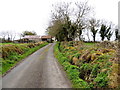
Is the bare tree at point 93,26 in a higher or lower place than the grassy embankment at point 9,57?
higher

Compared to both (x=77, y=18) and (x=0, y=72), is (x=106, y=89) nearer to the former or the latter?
(x=0, y=72)

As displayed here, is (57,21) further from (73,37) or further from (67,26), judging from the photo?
(73,37)

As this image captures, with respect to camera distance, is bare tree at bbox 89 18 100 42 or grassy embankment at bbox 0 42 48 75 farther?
bare tree at bbox 89 18 100 42

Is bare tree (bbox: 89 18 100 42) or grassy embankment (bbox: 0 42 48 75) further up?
bare tree (bbox: 89 18 100 42)

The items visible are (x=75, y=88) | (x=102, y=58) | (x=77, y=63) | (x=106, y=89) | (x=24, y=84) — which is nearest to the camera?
(x=106, y=89)

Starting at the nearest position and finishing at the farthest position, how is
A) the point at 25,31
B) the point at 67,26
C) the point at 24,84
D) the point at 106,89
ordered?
the point at 106,89
the point at 24,84
the point at 67,26
the point at 25,31

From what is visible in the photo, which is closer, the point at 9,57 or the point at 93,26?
the point at 9,57

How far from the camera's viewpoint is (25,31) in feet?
348

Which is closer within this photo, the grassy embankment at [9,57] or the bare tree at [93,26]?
the grassy embankment at [9,57]

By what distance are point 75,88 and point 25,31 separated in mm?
101164

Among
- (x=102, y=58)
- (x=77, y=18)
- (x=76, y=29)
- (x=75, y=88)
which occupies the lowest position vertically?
(x=75, y=88)

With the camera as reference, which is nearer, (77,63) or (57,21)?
(77,63)

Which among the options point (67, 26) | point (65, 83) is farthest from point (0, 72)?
point (67, 26)

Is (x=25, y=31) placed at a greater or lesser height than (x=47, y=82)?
greater
